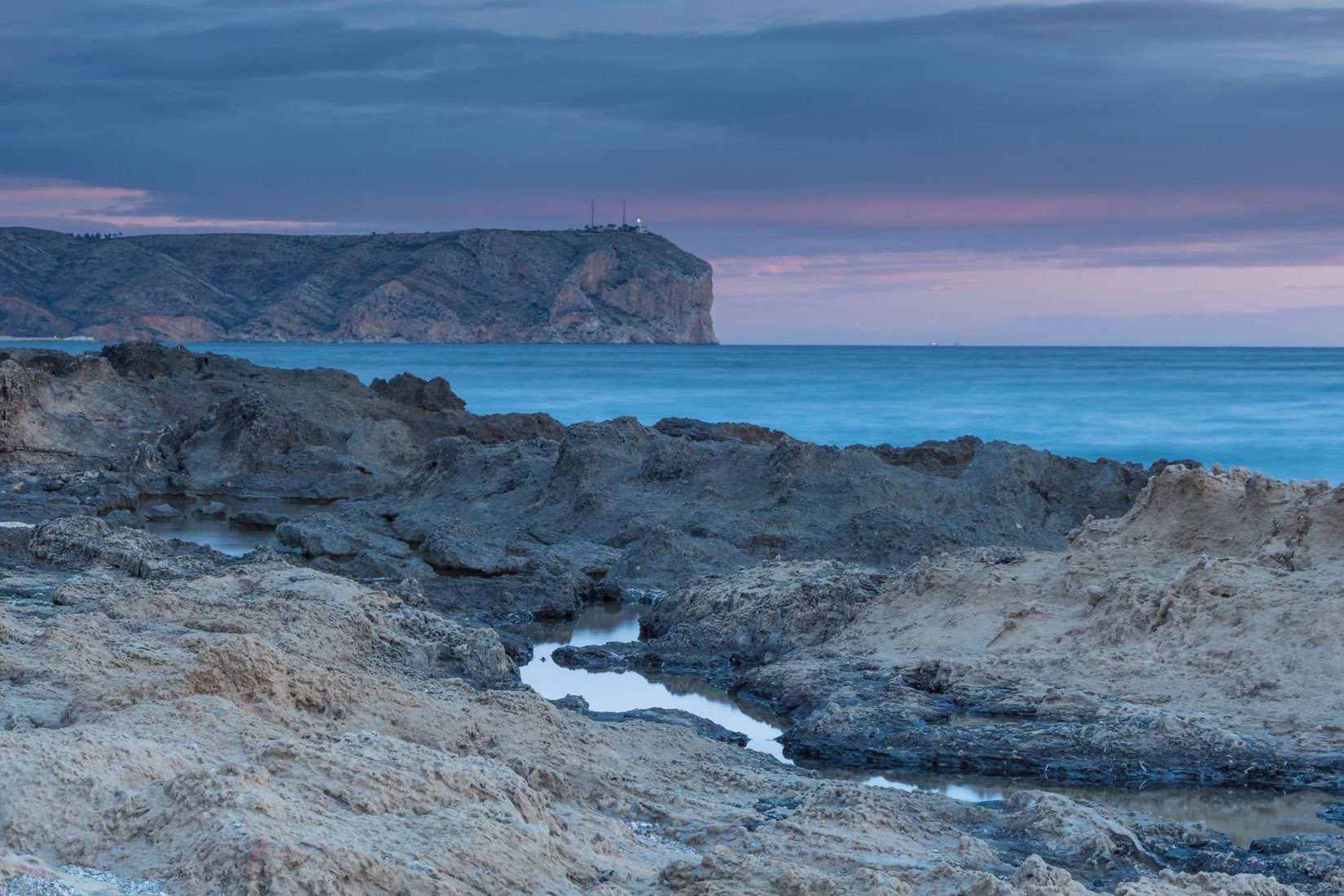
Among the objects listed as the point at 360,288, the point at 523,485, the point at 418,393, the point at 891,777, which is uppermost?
the point at 360,288

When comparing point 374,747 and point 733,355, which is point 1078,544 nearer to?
point 374,747

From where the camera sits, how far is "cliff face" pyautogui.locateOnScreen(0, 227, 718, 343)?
110125 mm

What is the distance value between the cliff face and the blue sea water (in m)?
12.1

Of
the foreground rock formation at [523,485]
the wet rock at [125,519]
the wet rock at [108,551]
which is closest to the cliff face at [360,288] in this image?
the foreground rock formation at [523,485]

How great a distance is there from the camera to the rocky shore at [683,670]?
4.44 meters

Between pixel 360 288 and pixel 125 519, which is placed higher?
pixel 360 288

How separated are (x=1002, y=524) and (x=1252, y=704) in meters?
7.25

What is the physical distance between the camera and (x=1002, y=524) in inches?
596

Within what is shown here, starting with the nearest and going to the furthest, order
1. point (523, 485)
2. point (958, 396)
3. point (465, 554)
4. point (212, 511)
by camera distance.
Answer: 1. point (465, 554)
2. point (523, 485)
3. point (212, 511)
4. point (958, 396)

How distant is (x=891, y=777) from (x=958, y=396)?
47053mm

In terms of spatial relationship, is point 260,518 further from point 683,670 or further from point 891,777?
point 891,777

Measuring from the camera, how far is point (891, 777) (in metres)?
7.56

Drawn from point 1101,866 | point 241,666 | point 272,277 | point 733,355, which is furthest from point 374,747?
point 272,277

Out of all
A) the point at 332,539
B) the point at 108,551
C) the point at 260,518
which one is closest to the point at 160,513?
the point at 260,518
